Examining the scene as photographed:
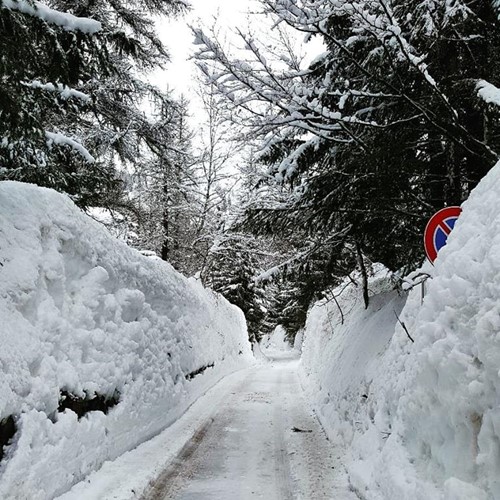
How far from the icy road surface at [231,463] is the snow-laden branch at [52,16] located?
453cm

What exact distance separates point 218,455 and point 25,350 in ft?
10.6

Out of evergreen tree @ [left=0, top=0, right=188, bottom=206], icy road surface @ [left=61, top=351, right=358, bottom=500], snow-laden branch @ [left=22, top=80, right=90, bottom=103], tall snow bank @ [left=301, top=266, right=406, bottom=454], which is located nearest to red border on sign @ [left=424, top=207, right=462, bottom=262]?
tall snow bank @ [left=301, top=266, right=406, bottom=454]

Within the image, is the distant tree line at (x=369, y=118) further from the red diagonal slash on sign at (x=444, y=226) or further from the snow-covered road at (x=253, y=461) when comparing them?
the snow-covered road at (x=253, y=461)

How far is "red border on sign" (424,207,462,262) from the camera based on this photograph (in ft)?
15.8

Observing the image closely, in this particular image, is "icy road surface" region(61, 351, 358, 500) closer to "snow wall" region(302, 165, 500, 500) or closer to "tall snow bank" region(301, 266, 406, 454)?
"tall snow bank" region(301, 266, 406, 454)

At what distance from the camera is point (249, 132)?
4.89 metres

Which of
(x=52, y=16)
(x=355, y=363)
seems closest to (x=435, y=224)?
(x=355, y=363)

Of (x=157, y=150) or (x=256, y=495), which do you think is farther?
(x=157, y=150)

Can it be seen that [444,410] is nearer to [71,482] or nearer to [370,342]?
[71,482]

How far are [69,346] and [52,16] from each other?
334 cm

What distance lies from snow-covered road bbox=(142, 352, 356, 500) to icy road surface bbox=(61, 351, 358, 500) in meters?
0.01

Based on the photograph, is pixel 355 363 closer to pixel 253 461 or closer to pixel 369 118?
pixel 253 461

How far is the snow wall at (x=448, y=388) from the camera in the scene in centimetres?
298

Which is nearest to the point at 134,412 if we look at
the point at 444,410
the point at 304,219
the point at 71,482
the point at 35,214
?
the point at 71,482
